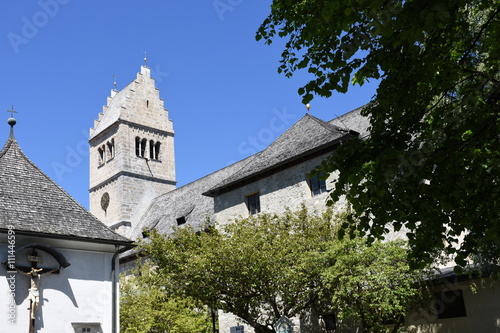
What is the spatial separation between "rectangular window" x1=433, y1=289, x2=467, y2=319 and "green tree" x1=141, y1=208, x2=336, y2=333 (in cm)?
455

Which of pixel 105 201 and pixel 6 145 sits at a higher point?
pixel 105 201

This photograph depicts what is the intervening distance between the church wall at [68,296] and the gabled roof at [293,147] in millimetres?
11079

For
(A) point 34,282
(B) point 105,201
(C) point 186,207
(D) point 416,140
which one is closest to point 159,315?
(A) point 34,282

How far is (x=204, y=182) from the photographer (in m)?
40.4

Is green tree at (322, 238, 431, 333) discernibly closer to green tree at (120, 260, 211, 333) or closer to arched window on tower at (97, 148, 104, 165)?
green tree at (120, 260, 211, 333)

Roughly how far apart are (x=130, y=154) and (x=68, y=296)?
3508cm

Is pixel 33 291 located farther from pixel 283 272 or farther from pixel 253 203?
pixel 253 203

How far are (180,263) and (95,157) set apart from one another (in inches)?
1462

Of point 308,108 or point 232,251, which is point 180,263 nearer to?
point 232,251

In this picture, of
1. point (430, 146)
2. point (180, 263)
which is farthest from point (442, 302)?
point (430, 146)

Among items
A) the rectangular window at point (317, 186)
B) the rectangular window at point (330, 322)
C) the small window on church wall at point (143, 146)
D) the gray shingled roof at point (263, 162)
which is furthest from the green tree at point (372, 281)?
the small window on church wall at point (143, 146)

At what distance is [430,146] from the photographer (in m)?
7.70

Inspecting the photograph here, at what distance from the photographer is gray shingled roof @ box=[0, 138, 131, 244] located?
16203mm

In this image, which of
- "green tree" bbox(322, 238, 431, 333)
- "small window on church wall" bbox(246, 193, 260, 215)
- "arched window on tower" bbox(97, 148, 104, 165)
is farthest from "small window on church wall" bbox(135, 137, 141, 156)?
"green tree" bbox(322, 238, 431, 333)
